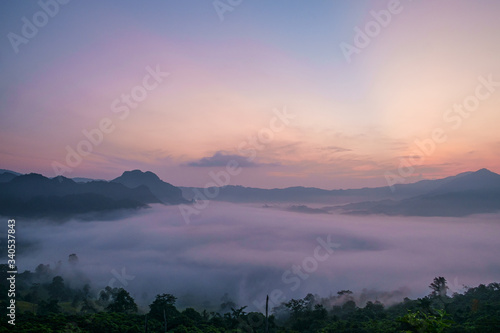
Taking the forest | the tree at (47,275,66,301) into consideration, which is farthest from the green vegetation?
the tree at (47,275,66,301)

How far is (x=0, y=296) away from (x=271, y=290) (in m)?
153

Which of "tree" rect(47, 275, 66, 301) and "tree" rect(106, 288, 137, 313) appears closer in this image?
"tree" rect(106, 288, 137, 313)

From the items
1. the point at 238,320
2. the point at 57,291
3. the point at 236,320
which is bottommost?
the point at 57,291

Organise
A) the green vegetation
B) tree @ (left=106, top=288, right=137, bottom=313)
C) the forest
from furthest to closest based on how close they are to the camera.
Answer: tree @ (left=106, top=288, right=137, bottom=313), the forest, the green vegetation

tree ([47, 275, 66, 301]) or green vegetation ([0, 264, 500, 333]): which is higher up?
green vegetation ([0, 264, 500, 333])

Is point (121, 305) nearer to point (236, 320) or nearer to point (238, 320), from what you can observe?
point (236, 320)

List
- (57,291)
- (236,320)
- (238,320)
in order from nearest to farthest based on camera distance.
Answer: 1. (236,320)
2. (238,320)
3. (57,291)

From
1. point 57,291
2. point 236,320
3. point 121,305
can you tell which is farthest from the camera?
point 57,291

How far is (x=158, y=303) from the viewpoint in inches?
1930

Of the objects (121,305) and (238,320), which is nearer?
(238,320)

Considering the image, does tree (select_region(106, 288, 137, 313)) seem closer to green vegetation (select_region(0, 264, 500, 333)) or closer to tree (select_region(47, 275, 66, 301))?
green vegetation (select_region(0, 264, 500, 333))

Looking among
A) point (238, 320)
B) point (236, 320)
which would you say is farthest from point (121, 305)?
point (238, 320)

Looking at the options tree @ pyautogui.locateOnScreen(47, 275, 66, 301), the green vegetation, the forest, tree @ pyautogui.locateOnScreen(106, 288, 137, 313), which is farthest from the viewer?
tree @ pyautogui.locateOnScreen(47, 275, 66, 301)

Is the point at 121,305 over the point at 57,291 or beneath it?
over
